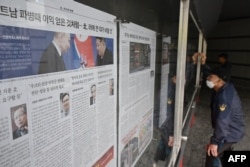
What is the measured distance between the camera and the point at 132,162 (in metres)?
1.18

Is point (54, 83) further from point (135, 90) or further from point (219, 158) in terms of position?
point (219, 158)

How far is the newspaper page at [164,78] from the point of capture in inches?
61.2

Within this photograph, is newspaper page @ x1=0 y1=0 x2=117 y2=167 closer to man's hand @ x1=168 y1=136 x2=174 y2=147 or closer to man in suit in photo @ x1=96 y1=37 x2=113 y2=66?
man in suit in photo @ x1=96 y1=37 x2=113 y2=66

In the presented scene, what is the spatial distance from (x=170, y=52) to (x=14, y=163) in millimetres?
1425

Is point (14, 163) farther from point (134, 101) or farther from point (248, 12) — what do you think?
point (248, 12)

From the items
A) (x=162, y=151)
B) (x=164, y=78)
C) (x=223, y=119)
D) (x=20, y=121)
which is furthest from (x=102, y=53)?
(x=223, y=119)

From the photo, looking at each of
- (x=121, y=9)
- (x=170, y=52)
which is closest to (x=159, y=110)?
(x=170, y=52)

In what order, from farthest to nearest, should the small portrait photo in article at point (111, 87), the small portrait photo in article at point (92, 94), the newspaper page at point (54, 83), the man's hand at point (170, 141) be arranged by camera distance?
the man's hand at point (170, 141)
the small portrait photo in article at point (111, 87)
the small portrait photo in article at point (92, 94)
the newspaper page at point (54, 83)

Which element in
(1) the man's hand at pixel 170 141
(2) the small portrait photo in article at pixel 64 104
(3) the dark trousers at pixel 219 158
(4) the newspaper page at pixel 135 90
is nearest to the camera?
(2) the small portrait photo in article at pixel 64 104

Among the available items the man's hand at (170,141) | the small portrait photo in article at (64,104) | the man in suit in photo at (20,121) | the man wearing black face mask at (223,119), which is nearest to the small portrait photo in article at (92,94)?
the small portrait photo in article at (64,104)

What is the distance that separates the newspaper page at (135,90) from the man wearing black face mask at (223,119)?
4.33 feet

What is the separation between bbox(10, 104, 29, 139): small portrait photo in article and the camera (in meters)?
0.43

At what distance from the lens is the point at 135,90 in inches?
43.6

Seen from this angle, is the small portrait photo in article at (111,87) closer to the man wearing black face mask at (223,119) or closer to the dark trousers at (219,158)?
the man wearing black face mask at (223,119)
